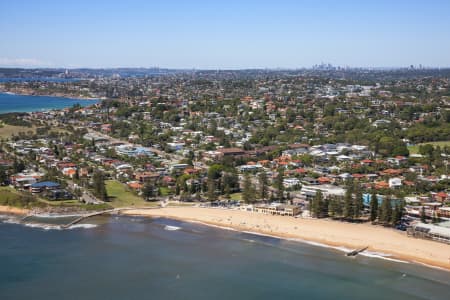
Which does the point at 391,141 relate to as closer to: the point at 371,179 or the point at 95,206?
the point at 371,179

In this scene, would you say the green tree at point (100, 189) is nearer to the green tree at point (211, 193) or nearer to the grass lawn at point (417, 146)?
the green tree at point (211, 193)

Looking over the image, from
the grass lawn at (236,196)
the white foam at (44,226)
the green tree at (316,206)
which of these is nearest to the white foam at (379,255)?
the green tree at (316,206)

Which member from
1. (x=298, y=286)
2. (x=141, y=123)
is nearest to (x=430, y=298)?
(x=298, y=286)

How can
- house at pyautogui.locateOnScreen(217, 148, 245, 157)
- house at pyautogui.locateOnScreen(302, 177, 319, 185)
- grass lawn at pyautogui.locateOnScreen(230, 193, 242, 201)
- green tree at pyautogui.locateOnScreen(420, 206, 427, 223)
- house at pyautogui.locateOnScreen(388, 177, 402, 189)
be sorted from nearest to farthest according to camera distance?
1. green tree at pyautogui.locateOnScreen(420, 206, 427, 223)
2. grass lawn at pyautogui.locateOnScreen(230, 193, 242, 201)
3. house at pyautogui.locateOnScreen(388, 177, 402, 189)
4. house at pyautogui.locateOnScreen(302, 177, 319, 185)
5. house at pyautogui.locateOnScreen(217, 148, 245, 157)

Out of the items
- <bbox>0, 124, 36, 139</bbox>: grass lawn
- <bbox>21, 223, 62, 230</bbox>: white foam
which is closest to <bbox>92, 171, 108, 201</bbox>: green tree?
<bbox>21, 223, 62, 230</bbox>: white foam

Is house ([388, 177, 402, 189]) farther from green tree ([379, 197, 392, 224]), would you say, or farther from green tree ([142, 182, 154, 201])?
green tree ([142, 182, 154, 201])

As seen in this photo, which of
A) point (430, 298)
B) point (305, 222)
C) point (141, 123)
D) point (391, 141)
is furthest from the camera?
point (141, 123)
